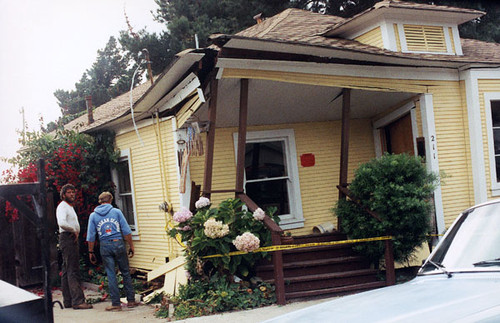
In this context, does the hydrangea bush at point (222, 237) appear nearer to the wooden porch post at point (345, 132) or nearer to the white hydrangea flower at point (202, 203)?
the white hydrangea flower at point (202, 203)

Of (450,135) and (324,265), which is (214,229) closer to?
(324,265)

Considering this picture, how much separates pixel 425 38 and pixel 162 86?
5.54 meters

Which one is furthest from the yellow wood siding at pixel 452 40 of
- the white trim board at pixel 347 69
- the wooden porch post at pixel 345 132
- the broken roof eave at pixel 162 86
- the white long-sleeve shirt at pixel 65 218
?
the white long-sleeve shirt at pixel 65 218

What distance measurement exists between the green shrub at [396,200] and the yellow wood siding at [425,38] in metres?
3.46

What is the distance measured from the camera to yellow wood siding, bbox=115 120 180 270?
400 inches

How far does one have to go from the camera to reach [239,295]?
7520mm

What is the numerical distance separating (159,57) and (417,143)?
1606 cm

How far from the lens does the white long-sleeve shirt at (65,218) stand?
28.6 ft

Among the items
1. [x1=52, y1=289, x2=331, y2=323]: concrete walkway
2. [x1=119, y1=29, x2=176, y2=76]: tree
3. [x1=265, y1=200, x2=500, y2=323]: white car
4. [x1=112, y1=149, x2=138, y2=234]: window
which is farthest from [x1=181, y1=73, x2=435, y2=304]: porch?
[x1=119, y1=29, x2=176, y2=76]: tree

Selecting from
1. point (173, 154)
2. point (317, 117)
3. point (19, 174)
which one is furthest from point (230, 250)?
point (19, 174)

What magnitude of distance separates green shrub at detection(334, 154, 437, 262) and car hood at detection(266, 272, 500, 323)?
426 centimetres

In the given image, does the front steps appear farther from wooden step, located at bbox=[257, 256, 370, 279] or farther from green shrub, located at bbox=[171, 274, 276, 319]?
green shrub, located at bbox=[171, 274, 276, 319]

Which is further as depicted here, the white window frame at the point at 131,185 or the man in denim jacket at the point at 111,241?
the white window frame at the point at 131,185

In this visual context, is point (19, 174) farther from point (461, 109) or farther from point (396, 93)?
point (461, 109)
